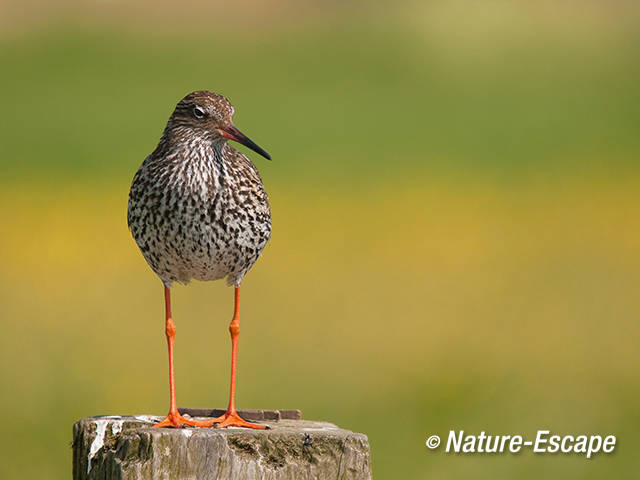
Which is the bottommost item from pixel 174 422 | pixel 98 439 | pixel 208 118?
pixel 98 439

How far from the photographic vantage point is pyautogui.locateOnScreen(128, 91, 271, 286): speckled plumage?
7.52m

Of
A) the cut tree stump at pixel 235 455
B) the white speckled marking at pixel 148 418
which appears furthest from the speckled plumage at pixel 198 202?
the cut tree stump at pixel 235 455

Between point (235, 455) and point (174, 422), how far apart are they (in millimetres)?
1049

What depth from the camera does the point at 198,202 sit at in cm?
752

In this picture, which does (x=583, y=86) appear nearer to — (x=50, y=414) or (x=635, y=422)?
(x=635, y=422)

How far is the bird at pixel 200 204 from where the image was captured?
24.6 ft

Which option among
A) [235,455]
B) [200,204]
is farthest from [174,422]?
[200,204]

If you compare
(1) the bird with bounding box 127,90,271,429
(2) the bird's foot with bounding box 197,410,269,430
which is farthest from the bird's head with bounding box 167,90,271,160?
(2) the bird's foot with bounding box 197,410,269,430

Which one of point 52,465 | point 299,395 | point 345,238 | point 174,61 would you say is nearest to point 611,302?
point 345,238

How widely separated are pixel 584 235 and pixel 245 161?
48.3 ft

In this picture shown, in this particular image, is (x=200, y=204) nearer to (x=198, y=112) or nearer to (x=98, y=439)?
(x=198, y=112)

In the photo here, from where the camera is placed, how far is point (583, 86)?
33656 mm

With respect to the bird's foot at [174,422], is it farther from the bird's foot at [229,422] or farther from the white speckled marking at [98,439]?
the white speckled marking at [98,439]

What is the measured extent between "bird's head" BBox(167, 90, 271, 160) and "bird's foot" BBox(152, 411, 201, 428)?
1.92m
